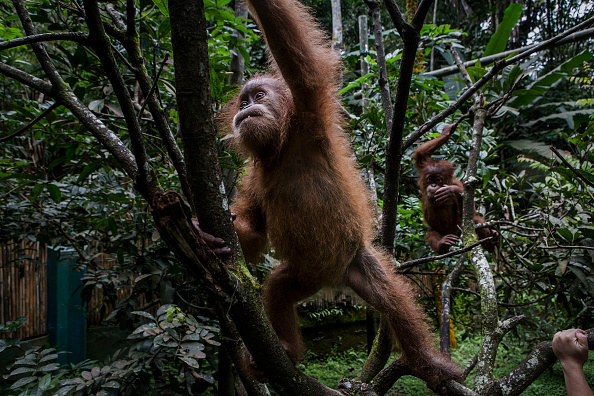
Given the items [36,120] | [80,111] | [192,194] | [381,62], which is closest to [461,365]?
[381,62]

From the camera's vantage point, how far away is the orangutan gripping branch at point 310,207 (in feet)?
8.68

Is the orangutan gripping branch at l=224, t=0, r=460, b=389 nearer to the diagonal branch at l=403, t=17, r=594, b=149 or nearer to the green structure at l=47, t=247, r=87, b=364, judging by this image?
the diagonal branch at l=403, t=17, r=594, b=149

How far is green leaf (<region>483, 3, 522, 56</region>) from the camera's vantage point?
16.2 ft

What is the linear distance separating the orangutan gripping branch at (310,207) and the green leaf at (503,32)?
122 inches

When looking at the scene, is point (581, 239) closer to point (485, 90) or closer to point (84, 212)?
point (485, 90)

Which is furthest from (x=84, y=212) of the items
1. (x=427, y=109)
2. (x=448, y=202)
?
(x=448, y=202)

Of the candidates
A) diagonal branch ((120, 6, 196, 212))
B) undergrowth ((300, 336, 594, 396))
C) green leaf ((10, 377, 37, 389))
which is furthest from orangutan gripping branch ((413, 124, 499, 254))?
green leaf ((10, 377, 37, 389))

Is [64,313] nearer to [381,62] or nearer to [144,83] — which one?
[144,83]

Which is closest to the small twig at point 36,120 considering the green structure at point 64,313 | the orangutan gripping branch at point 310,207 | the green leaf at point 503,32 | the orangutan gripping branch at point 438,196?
the orangutan gripping branch at point 310,207

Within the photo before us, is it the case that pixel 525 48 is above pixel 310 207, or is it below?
above

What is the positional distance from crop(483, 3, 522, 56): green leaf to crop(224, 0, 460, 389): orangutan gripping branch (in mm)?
3095

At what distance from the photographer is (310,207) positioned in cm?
269

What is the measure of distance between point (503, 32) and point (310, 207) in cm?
390

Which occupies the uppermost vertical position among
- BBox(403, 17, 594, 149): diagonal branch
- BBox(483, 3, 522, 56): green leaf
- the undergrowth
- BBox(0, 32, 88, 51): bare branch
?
BBox(483, 3, 522, 56): green leaf
